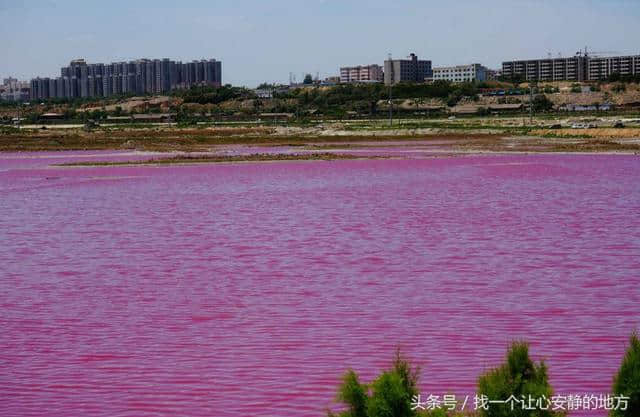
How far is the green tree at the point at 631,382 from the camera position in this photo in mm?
5512

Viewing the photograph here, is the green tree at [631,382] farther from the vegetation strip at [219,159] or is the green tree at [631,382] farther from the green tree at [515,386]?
the vegetation strip at [219,159]

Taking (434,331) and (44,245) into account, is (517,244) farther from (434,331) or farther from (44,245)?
(44,245)

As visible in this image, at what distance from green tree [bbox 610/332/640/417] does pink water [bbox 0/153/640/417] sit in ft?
11.9

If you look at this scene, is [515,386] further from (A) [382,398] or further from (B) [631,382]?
(A) [382,398]

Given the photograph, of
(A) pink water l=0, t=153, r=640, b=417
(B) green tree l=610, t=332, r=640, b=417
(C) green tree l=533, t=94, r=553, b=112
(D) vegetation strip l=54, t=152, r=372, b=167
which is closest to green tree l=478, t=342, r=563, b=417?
(B) green tree l=610, t=332, r=640, b=417

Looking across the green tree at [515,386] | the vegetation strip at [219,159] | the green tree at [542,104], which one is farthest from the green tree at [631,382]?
the green tree at [542,104]

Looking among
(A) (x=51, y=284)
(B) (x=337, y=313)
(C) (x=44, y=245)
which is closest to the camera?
(B) (x=337, y=313)

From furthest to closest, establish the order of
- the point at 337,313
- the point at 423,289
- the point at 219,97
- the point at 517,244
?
the point at 219,97 → the point at 517,244 → the point at 423,289 → the point at 337,313

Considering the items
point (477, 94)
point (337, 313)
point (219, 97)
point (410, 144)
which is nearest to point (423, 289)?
point (337, 313)

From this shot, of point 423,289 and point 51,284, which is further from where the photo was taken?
point 51,284

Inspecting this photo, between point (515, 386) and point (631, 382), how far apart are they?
648mm

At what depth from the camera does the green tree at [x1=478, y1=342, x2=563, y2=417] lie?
18.0 ft

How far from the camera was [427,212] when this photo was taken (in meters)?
25.5

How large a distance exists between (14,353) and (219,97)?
6532 inches
